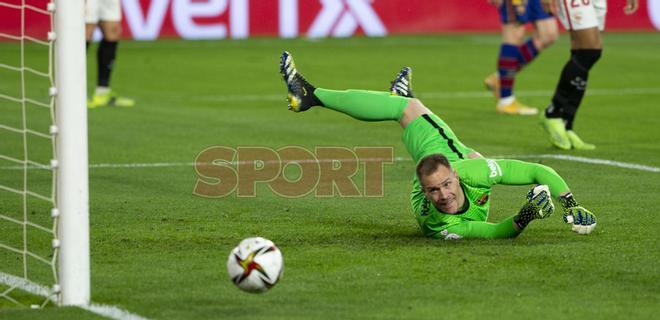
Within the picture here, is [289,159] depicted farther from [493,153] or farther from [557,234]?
[557,234]

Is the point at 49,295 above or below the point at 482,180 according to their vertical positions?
below

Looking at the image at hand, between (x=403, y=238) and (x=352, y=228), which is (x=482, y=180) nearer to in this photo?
(x=403, y=238)

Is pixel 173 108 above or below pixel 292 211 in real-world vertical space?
below

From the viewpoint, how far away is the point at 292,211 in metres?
7.63

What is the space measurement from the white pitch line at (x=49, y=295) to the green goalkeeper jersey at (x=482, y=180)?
2008 mm

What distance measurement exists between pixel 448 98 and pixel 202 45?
24.9 ft

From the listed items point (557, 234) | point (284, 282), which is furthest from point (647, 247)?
point (284, 282)

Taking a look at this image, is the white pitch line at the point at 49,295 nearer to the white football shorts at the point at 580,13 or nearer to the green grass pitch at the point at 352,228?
the green grass pitch at the point at 352,228

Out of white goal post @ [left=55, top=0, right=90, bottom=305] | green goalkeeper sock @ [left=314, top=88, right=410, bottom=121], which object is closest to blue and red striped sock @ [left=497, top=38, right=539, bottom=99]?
green goalkeeper sock @ [left=314, top=88, right=410, bottom=121]

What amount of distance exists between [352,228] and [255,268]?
5.98 ft

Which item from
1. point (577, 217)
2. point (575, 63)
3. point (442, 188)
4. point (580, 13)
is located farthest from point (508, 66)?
point (442, 188)

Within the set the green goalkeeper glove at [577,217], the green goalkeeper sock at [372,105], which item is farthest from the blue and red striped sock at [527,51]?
the green goalkeeper glove at [577,217]

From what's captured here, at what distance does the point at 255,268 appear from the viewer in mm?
5277

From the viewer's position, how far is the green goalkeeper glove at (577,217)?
6359 millimetres
